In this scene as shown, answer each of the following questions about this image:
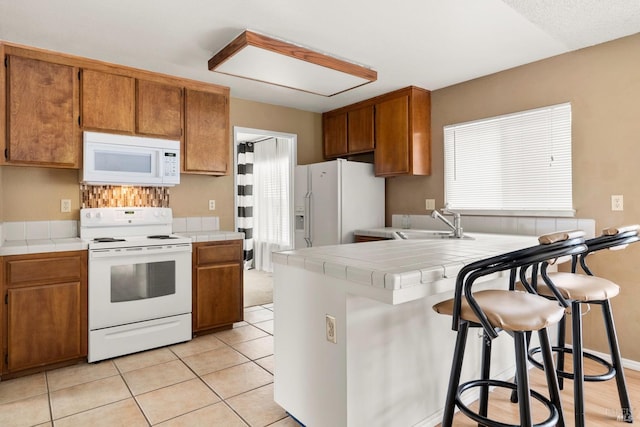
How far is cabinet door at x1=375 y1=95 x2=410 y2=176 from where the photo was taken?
3916 mm

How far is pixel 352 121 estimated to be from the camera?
452 centimetres

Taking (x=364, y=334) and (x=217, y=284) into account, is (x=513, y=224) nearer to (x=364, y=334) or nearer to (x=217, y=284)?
(x=364, y=334)

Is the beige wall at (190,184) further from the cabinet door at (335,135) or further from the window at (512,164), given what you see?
the window at (512,164)

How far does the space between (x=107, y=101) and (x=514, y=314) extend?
327 centimetres

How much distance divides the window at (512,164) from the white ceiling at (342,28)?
51cm

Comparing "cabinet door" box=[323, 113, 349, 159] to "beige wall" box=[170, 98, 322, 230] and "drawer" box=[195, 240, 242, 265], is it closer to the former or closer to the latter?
"beige wall" box=[170, 98, 322, 230]

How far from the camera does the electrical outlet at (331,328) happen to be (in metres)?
1.68

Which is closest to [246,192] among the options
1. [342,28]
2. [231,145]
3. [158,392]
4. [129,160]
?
[231,145]

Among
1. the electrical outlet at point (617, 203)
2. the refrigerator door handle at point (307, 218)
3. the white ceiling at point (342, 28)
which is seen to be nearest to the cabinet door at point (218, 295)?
the refrigerator door handle at point (307, 218)

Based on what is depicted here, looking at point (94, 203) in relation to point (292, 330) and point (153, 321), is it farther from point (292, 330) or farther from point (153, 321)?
point (292, 330)

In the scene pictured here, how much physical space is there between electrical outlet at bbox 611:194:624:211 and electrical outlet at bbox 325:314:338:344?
2359mm

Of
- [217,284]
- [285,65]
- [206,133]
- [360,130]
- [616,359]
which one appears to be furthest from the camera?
[360,130]

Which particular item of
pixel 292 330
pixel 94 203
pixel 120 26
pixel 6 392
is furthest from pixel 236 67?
pixel 6 392

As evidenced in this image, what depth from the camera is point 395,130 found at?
13.1 ft
